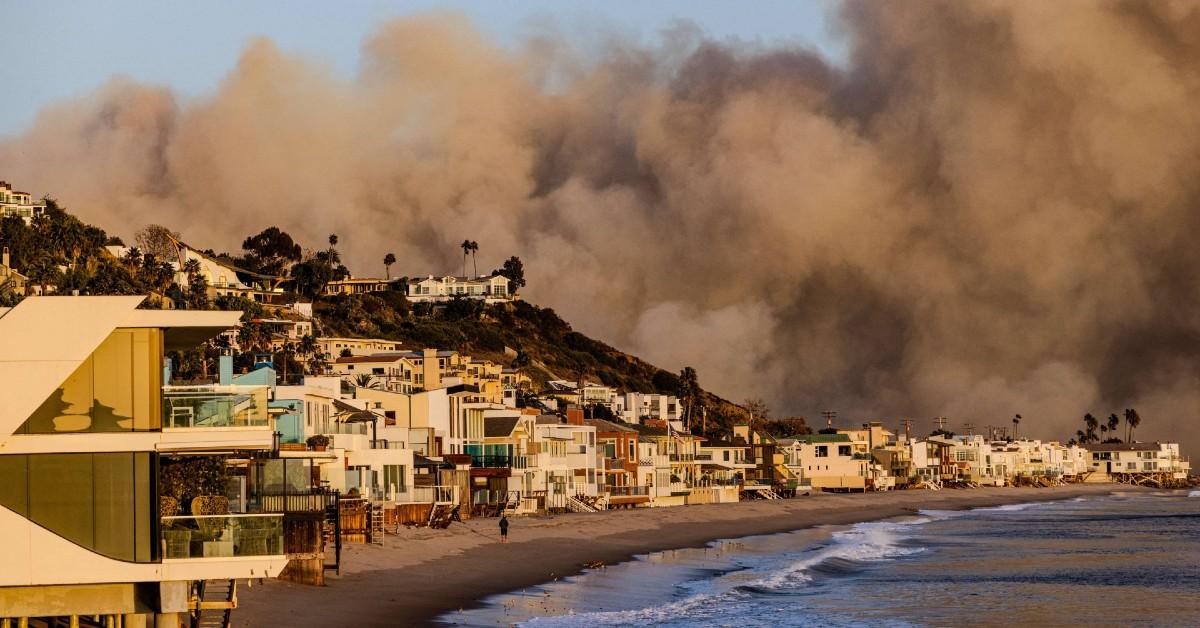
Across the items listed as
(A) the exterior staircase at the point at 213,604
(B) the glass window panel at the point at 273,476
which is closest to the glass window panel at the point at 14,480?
(A) the exterior staircase at the point at 213,604

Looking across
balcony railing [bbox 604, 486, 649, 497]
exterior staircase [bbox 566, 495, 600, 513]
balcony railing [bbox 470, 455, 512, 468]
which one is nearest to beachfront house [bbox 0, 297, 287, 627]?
balcony railing [bbox 470, 455, 512, 468]

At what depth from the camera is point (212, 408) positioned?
98.2 ft

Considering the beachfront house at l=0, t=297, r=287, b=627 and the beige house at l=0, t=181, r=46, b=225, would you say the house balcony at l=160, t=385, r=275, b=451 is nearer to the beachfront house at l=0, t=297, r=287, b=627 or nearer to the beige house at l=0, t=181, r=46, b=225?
the beachfront house at l=0, t=297, r=287, b=627

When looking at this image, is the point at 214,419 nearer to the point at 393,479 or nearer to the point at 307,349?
the point at 393,479

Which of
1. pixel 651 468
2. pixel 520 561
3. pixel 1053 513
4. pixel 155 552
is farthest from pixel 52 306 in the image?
pixel 1053 513

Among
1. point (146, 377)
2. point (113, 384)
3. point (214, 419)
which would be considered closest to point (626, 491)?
point (214, 419)

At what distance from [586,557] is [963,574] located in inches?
707

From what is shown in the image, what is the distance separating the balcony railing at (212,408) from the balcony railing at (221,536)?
5.90 feet

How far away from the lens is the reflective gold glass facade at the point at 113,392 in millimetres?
28266

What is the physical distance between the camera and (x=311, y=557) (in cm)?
→ 4738

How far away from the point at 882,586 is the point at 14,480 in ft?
149

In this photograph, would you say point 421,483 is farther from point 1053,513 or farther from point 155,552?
point 1053,513

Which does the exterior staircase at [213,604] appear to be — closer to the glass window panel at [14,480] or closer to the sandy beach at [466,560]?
the sandy beach at [466,560]

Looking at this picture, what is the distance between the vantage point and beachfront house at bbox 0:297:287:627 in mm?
28016
